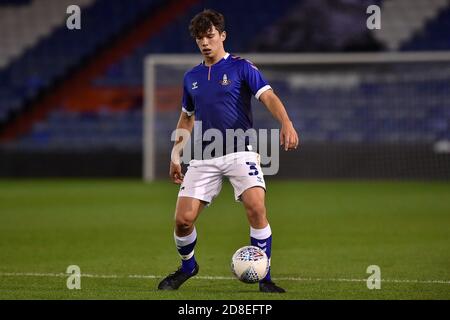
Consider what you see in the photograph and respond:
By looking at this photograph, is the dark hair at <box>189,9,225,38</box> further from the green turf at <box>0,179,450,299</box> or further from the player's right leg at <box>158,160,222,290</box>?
the green turf at <box>0,179,450,299</box>

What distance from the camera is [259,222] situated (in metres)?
7.31

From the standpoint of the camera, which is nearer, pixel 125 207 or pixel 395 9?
pixel 125 207

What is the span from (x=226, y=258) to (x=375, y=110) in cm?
1511

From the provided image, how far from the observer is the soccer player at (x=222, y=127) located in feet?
23.9

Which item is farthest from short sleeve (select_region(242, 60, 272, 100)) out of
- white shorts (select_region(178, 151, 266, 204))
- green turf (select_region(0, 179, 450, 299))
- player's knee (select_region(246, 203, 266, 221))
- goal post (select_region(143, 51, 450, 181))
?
goal post (select_region(143, 51, 450, 181))

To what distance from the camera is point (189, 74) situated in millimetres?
7559

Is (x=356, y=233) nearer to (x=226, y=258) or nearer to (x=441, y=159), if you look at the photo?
(x=226, y=258)

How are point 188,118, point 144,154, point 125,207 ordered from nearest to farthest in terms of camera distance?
1. point 188,118
2. point 125,207
3. point 144,154

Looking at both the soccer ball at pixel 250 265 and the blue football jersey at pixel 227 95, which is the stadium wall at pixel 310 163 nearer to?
the blue football jersey at pixel 227 95

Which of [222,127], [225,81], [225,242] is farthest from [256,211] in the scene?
[225,242]

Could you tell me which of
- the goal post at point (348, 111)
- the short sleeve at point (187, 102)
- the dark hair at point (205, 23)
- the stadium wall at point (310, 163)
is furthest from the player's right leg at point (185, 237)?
the stadium wall at point (310, 163)

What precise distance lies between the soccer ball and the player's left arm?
0.84 metres

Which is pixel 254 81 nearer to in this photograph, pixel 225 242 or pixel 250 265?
pixel 250 265
